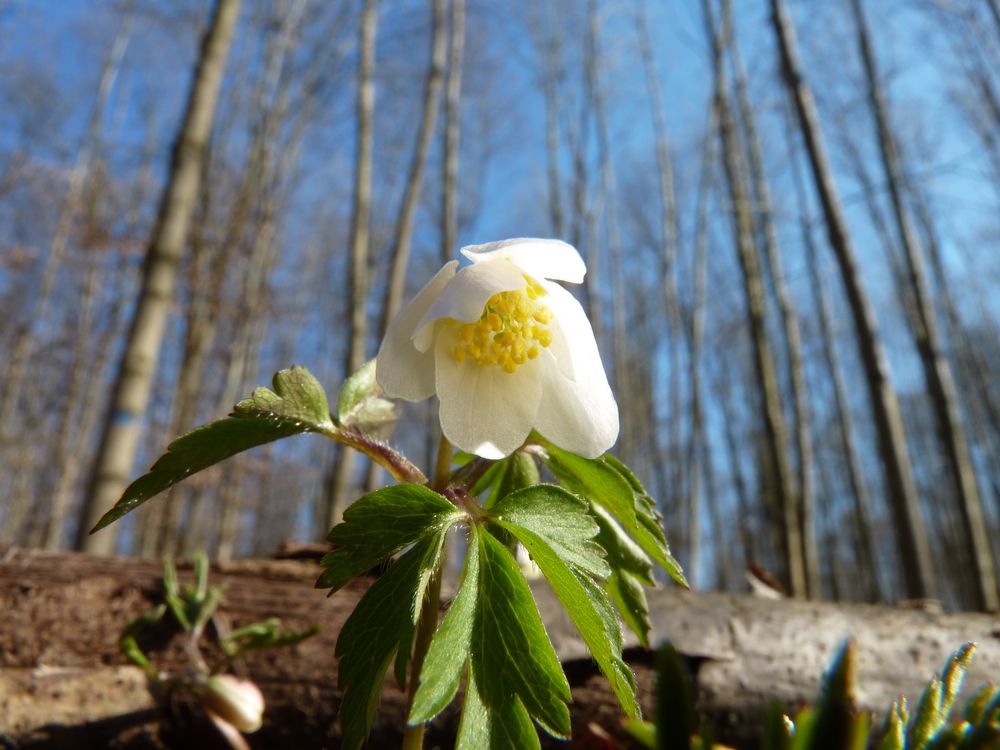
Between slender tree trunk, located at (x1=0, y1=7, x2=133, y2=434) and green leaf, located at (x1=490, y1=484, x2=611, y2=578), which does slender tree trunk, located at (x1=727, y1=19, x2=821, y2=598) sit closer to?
green leaf, located at (x1=490, y1=484, x2=611, y2=578)

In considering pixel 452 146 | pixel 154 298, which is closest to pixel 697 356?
pixel 452 146

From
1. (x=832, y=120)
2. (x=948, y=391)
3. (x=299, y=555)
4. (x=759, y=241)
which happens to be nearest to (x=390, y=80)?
(x=759, y=241)

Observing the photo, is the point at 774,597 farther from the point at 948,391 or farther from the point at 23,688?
the point at 948,391

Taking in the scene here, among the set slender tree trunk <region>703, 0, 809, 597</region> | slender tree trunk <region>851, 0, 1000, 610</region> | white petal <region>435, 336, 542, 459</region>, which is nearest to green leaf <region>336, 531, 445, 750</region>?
white petal <region>435, 336, 542, 459</region>

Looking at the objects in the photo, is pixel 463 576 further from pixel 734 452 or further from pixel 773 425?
pixel 734 452

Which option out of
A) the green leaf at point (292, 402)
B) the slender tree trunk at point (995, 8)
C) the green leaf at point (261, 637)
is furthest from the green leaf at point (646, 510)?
the slender tree trunk at point (995, 8)

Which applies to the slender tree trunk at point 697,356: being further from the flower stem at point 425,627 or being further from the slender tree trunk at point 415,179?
the flower stem at point 425,627
